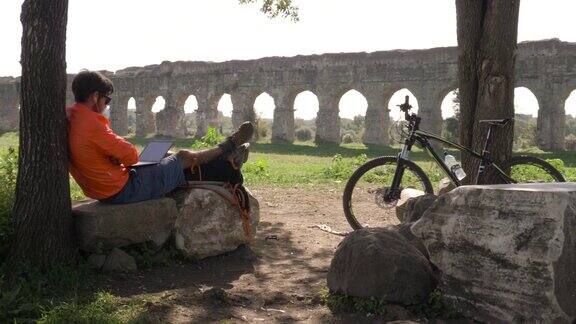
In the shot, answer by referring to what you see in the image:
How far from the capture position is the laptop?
15.0ft

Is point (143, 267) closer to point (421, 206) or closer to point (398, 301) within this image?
point (398, 301)

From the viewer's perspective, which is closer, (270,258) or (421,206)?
(421,206)

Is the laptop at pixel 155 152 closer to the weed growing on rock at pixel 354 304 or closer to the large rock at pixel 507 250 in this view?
the weed growing on rock at pixel 354 304

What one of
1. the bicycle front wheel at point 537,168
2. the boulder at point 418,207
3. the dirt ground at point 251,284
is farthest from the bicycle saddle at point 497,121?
the dirt ground at point 251,284

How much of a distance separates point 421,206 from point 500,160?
1245mm

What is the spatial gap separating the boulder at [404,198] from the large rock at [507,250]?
2.12 metres

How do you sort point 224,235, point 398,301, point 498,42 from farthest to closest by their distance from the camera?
point 498,42 → point 224,235 → point 398,301

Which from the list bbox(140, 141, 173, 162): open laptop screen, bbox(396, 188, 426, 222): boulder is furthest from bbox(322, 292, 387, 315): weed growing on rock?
bbox(396, 188, 426, 222): boulder

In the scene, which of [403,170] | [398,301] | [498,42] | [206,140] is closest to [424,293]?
[398,301]

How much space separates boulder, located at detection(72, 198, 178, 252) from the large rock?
1984mm

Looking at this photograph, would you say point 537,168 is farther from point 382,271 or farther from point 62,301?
point 62,301

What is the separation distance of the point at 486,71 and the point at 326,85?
65.1ft

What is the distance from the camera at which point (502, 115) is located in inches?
205

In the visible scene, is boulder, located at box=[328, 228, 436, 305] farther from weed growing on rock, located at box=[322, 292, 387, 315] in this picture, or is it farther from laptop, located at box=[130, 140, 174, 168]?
laptop, located at box=[130, 140, 174, 168]
